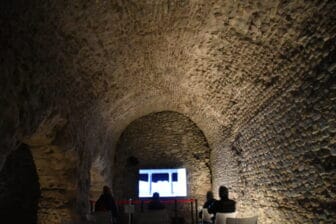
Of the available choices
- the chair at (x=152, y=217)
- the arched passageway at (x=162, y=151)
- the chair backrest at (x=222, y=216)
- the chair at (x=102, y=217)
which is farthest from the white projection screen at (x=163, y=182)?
the chair at (x=152, y=217)

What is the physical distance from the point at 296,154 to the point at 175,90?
14.5ft

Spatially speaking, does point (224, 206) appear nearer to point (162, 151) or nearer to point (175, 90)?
point (175, 90)

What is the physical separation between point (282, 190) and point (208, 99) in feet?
10.8

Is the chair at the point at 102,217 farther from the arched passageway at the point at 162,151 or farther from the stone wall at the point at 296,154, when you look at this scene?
the arched passageway at the point at 162,151

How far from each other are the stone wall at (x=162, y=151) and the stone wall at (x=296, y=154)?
406cm

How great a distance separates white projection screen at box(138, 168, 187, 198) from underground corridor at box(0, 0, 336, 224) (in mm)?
1882

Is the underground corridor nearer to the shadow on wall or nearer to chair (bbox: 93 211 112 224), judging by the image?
the shadow on wall

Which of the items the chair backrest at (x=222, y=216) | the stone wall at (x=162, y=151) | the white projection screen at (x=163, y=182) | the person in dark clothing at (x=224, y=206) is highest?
the stone wall at (x=162, y=151)

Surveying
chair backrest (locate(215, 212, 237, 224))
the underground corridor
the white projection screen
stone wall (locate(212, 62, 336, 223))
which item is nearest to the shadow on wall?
the underground corridor

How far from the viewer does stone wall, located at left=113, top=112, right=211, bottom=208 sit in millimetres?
9891

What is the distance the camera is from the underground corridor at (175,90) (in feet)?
10.7

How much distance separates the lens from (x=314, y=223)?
11.4ft

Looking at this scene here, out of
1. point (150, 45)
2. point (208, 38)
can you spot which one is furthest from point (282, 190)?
point (150, 45)

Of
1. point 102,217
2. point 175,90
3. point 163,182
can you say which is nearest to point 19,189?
point 102,217
